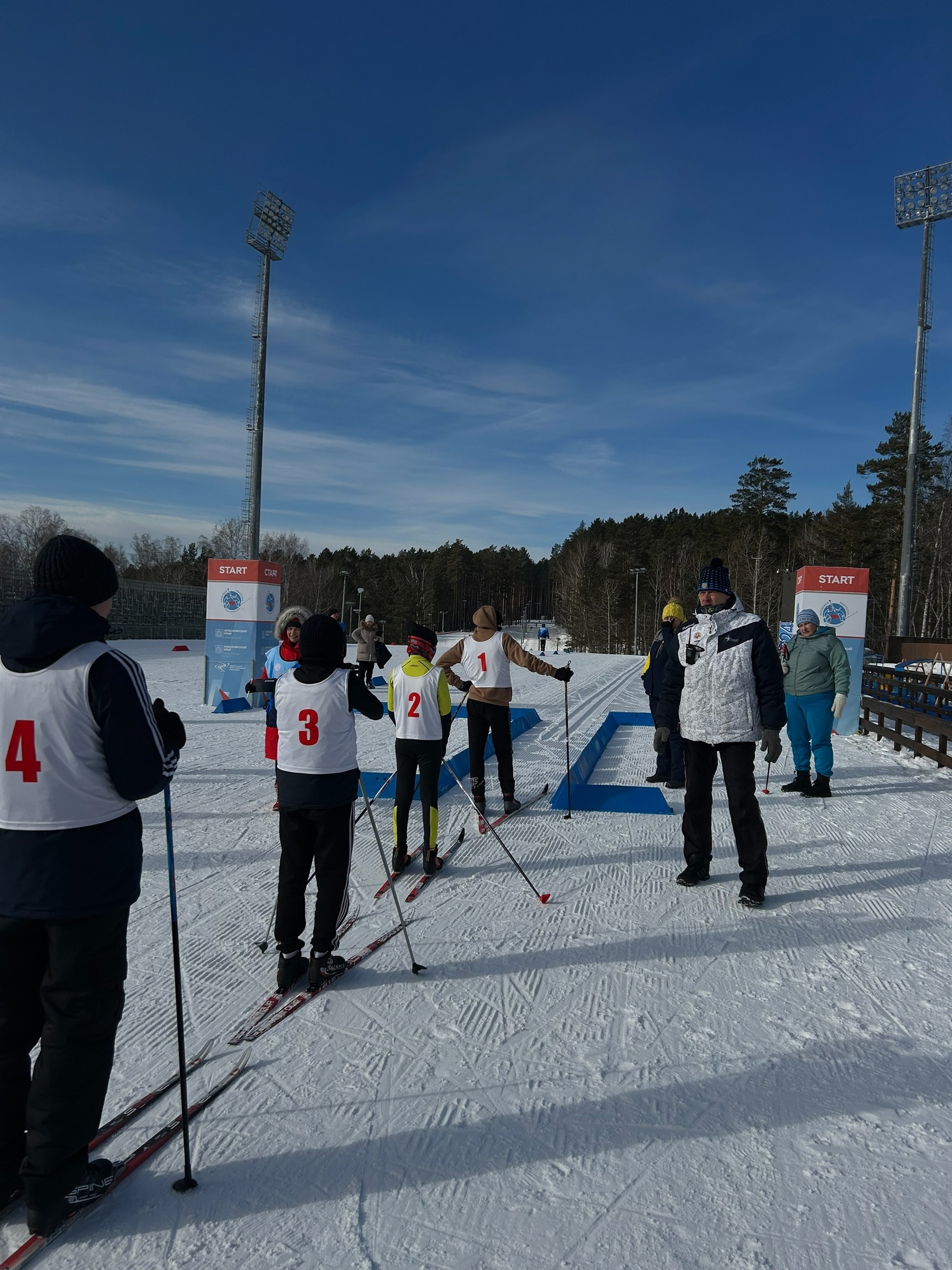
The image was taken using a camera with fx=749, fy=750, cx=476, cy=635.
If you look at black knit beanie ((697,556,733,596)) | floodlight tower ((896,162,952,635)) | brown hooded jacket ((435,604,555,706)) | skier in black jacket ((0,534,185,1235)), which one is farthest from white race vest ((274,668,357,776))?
floodlight tower ((896,162,952,635))

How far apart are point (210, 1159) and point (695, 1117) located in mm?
1580

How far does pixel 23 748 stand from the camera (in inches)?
78.6

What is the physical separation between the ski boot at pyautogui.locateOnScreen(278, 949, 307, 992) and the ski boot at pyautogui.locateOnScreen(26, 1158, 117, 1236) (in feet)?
3.57

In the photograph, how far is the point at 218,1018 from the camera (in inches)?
123

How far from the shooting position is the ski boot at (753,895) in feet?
14.7

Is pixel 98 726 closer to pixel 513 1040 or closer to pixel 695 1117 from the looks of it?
pixel 513 1040

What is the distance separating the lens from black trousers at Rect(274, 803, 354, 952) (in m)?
3.38

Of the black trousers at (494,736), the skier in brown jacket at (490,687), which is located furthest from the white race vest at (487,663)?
the black trousers at (494,736)

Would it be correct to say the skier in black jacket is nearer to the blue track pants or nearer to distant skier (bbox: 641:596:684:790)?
distant skier (bbox: 641:596:684:790)

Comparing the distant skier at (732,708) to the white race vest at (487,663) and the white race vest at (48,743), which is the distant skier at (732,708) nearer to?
the white race vest at (487,663)

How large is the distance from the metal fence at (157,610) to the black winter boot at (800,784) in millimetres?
36438

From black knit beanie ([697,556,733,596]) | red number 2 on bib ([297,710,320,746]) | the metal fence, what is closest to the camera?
red number 2 on bib ([297,710,320,746])

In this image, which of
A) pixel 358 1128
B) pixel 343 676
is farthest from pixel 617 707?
pixel 358 1128

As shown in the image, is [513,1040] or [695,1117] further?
[513,1040]
